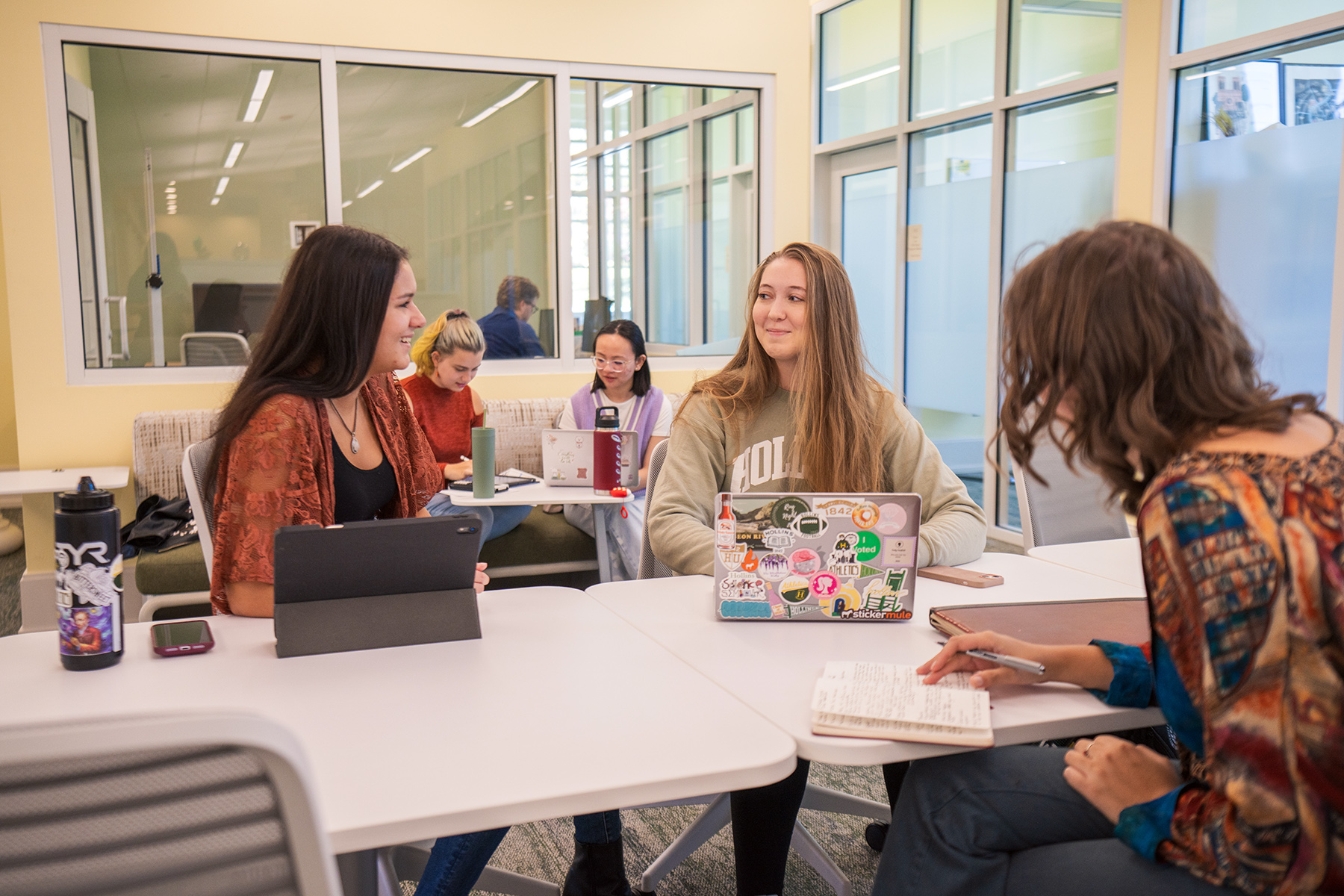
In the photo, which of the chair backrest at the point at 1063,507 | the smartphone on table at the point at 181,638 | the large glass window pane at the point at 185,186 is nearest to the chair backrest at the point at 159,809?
the smartphone on table at the point at 181,638

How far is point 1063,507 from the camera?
2605 mm

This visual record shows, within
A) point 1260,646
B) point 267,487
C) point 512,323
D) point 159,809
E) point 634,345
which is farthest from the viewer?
point 512,323

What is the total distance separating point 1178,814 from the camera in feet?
3.55

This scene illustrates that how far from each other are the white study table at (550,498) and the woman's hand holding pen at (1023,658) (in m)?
2.15

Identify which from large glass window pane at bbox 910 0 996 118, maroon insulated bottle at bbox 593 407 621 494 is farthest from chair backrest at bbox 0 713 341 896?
large glass window pane at bbox 910 0 996 118

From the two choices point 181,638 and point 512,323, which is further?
point 512,323

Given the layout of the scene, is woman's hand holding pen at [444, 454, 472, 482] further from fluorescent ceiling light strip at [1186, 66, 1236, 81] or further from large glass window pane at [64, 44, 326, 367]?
fluorescent ceiling light strip at [1186, 66, 1236, 81]

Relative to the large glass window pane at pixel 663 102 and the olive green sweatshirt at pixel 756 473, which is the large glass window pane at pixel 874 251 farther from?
the olive green sweatshirt at pixel 756 473

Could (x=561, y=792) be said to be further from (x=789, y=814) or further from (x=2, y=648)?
(x=2, y=648)

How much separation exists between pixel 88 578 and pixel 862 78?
5.52 meters

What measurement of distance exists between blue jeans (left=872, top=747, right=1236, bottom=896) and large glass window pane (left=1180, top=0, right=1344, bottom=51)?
342 centimetres

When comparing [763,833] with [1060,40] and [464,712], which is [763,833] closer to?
[464,712]

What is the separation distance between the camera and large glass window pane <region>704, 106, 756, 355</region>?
236 inches

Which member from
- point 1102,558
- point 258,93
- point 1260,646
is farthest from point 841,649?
point 258,93
